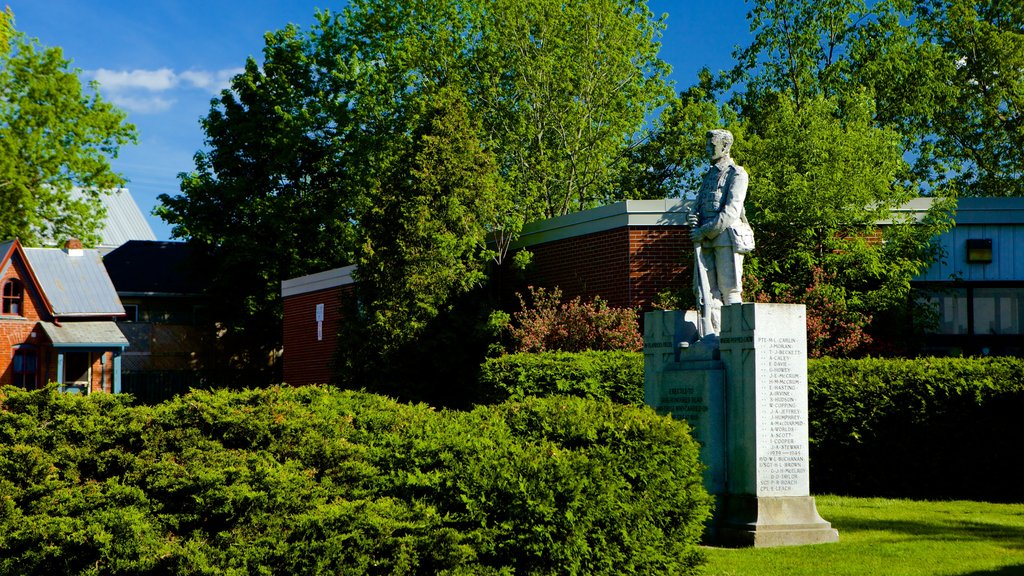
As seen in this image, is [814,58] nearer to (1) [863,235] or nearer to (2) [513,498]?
(1) [863,235]

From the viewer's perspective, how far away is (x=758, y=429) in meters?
10.4

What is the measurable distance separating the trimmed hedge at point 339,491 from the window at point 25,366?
3590 cm

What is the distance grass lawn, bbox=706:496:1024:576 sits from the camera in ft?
29.4

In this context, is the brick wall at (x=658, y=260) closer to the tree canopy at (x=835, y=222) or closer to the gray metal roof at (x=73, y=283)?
the tree canopy at (x=835, y=222)

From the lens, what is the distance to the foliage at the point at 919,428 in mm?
14203

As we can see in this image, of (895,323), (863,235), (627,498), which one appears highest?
(863,235)

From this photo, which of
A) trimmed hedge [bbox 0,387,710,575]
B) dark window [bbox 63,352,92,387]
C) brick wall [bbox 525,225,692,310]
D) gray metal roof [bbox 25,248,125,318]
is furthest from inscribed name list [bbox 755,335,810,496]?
dark window [bbox 63,352,92,387]

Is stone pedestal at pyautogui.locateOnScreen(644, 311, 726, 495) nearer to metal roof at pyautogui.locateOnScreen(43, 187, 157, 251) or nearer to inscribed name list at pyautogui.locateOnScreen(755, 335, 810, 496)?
inscribed name list at pyautogui.locateOnScreen(755, 335, 810, 496)

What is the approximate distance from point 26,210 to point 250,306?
955 cm

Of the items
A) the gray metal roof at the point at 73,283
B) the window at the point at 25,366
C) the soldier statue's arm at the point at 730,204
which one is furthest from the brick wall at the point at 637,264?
the window at the point at 25,366

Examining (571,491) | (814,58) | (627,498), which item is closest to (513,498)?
(571,491)

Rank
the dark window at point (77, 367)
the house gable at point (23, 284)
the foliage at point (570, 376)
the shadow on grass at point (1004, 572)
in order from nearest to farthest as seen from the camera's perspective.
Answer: the shadow on grass at point (1004, 572) < the foliage at point (570, 376) < the house gable at point (23, 284) < the dark window at point (77, 367)

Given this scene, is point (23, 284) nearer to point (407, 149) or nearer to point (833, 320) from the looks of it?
point (407, 149)

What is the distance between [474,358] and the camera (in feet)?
74.5
